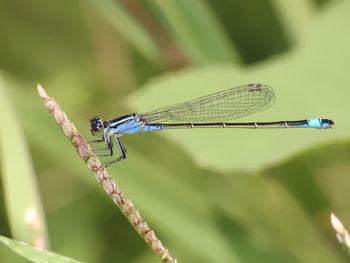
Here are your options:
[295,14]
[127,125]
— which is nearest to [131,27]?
[127,125]

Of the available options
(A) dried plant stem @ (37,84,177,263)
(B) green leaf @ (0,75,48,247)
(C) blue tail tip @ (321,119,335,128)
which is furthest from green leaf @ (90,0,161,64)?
(A) dried plant stem @ (37,84,177,263)

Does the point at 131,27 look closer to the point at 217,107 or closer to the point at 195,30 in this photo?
the point at 195,30

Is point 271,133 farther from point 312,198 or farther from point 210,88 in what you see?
point 312,198

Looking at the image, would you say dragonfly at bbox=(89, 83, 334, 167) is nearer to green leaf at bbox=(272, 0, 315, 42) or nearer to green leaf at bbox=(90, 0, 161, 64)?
green leaf at bbox=(90, 0, 161, 64)

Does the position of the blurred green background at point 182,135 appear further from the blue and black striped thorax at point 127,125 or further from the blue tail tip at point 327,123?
the blue and black striped thorax at point 127,125

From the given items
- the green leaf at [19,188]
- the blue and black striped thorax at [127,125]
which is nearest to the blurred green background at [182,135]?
the green leaf at [19,188]

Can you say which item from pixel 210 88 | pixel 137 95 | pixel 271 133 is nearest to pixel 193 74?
pixel 210 88
